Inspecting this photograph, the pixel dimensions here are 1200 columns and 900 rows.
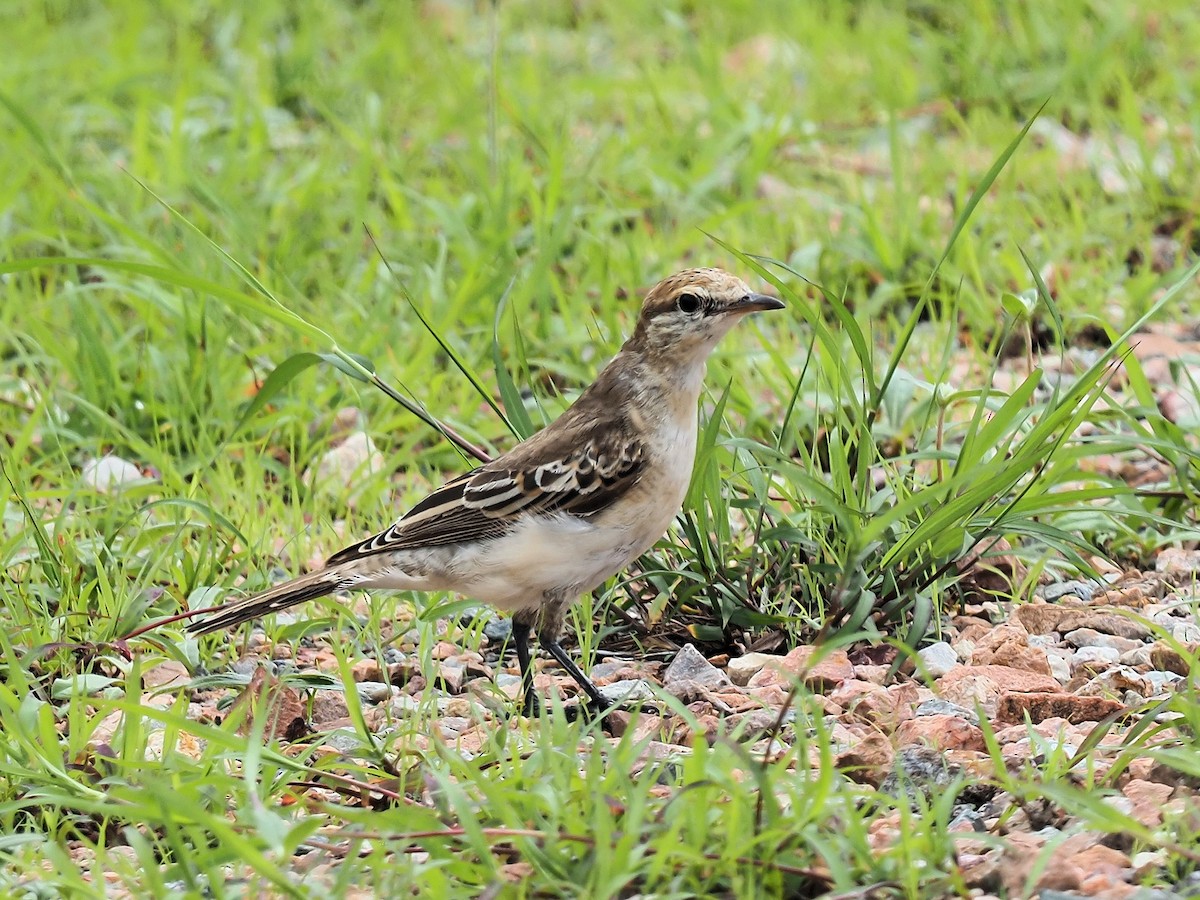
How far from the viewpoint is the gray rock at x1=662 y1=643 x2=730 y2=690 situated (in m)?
4.51

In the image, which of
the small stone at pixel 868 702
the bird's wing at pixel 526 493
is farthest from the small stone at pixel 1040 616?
the bird's wing at pixel 526 493

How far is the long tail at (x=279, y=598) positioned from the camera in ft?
14.7

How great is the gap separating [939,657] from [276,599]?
177 cm

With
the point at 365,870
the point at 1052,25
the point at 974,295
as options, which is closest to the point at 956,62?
the point at 1052,25

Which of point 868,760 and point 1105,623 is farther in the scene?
point 1105,623

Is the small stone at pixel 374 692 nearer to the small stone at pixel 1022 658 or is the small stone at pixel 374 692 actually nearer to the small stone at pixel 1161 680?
the small stone at pixel 1022 658

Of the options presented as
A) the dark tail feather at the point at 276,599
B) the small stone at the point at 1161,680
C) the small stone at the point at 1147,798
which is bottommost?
the small stone at the point at 1161,680

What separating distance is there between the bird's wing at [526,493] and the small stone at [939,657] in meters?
0.92

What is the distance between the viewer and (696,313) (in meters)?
4.82

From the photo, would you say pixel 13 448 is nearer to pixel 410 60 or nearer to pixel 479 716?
pixel 479 716

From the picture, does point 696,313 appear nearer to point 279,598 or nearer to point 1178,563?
point 279,598

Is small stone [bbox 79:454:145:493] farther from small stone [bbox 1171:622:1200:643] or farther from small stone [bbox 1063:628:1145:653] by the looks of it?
small stone [bbox 1171:622:1200:643]

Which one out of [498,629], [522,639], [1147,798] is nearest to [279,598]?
[522,639]

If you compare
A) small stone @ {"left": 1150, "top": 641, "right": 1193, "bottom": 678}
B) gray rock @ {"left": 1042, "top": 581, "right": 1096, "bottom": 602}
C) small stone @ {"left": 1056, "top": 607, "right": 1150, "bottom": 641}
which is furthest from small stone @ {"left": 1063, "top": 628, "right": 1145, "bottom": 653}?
gray rock @ {"left": 1042, "top": 581, "right": 1096, "bottom": 602}
